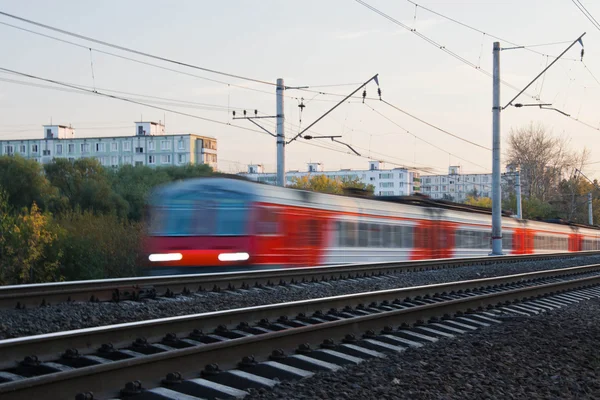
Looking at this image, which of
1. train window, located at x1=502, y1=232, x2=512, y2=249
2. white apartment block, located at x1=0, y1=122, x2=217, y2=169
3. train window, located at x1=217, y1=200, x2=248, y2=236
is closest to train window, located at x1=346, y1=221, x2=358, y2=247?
train window, located at x1=217, y1=200, x2=248, y2=236

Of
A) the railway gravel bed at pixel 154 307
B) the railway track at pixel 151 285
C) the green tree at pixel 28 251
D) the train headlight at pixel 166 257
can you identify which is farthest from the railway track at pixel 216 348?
the green tree at pixel 28 251

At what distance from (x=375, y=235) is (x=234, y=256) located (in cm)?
766

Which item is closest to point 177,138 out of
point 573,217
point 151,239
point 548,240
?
point 573,217

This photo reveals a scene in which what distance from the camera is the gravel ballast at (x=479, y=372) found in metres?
6.27

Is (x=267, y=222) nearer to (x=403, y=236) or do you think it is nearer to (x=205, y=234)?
(x=205, y=234)

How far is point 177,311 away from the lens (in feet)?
37.0

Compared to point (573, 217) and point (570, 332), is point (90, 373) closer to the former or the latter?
point (570, 332)

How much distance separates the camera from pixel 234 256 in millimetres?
17969

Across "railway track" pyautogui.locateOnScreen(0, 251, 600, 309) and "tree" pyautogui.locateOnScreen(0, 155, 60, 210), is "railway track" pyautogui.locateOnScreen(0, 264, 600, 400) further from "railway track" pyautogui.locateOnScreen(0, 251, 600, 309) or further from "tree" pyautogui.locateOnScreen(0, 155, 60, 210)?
"tree" pyautogui.locateOnScreen(0, 155, 60, 210)

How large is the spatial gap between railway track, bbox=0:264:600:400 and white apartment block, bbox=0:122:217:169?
123m

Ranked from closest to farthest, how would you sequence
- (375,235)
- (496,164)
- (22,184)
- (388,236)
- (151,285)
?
(151,285), (375,235), (388,236), (496,164), (22,184)

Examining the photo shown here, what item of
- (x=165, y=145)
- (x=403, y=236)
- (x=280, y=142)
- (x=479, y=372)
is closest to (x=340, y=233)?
(x=403, y=236)

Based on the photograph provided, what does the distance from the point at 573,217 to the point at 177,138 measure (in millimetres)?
72401

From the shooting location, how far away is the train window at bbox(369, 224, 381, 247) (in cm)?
2427
